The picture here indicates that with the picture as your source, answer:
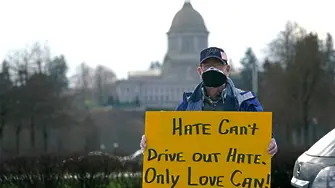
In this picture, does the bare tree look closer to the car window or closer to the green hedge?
the green hedge

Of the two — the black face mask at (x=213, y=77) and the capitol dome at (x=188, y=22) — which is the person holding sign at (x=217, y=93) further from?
the capitol dome at (x=188, y=22)

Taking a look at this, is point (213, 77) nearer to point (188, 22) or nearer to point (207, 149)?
point (207, 149)

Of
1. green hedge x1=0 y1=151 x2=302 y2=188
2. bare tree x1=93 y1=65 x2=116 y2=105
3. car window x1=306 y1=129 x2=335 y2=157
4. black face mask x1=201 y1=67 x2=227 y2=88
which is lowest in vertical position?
green hedge x1=0 y1=151 x2=302 y2=188

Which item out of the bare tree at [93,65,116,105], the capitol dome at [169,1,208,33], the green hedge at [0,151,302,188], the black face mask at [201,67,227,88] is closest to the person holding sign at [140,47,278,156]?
the black face mask at [201,67,227,88]

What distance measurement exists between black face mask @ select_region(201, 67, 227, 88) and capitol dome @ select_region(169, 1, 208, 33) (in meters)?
128

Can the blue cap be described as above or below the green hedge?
above

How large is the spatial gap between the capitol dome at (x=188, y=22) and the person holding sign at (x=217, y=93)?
12798cm

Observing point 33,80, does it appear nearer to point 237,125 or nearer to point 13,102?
point 13,102

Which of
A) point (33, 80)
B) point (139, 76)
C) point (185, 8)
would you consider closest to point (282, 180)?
point (33, 80)

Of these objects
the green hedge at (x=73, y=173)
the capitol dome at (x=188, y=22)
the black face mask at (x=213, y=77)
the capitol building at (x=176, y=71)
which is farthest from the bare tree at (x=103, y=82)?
the black face mask at (x=213, y=77)

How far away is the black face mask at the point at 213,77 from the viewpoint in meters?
4.89

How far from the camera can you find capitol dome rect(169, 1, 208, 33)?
133 metres

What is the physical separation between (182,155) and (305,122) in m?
38.7

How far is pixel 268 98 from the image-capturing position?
46.3 metres
